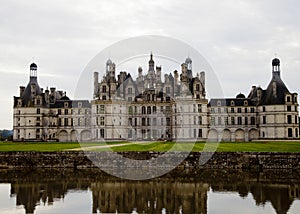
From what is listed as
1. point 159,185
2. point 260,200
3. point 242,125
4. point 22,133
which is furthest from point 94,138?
point 260,200

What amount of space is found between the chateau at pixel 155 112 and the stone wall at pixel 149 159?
27567mm

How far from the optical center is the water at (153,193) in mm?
16500

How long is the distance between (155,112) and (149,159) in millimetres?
32141

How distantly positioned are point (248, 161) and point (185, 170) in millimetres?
4659

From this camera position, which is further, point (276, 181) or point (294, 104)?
point (294, 104)

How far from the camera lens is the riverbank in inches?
1174

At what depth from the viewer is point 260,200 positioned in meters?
18.0

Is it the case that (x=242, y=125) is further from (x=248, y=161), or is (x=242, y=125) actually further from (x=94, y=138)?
(x=248, y=161)

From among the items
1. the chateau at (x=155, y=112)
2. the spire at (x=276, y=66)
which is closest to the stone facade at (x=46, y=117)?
the chateau at (x=155, y=112)

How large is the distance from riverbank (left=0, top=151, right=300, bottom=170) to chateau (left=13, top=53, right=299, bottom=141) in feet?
90.3

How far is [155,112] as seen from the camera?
62.9 meters

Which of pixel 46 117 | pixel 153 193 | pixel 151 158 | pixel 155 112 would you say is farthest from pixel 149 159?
pixel 46 117

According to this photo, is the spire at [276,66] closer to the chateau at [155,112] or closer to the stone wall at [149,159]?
the chateau at [155,112]

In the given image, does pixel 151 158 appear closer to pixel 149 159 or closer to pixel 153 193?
pixel 149 159
